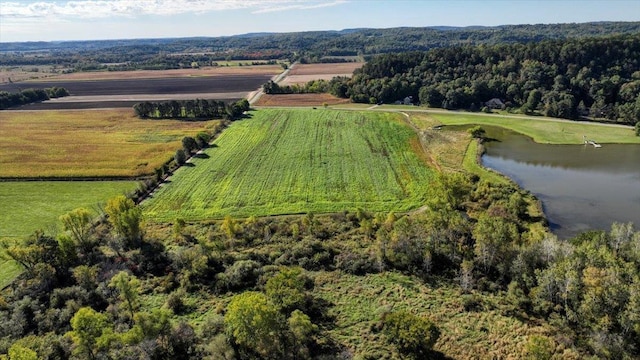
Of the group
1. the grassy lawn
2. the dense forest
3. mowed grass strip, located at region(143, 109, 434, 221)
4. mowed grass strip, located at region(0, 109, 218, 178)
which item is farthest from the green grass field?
the grassy lawn

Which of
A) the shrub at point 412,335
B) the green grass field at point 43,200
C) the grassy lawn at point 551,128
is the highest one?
the grassy lawn at point 551,128

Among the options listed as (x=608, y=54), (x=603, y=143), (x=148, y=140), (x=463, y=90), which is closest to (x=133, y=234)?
(x=148, y=140)

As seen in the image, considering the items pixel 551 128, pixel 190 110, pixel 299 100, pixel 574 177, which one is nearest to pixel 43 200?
pixel 190 110

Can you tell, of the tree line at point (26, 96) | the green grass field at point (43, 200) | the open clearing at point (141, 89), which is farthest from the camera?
the open clearing at point (141, 89)

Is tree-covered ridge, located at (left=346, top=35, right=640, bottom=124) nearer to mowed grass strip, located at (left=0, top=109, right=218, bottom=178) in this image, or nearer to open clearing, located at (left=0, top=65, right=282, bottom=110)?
open clearing, located at (left=0, top=65, right=282, bottom=110)

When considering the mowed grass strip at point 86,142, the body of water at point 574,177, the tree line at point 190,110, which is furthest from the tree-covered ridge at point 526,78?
the mowed grass strip at point 86,142

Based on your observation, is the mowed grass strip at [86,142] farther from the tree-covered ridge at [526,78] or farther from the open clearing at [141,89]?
the tree-covered ridge at [526,78]

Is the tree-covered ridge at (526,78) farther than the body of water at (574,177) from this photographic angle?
Yes
